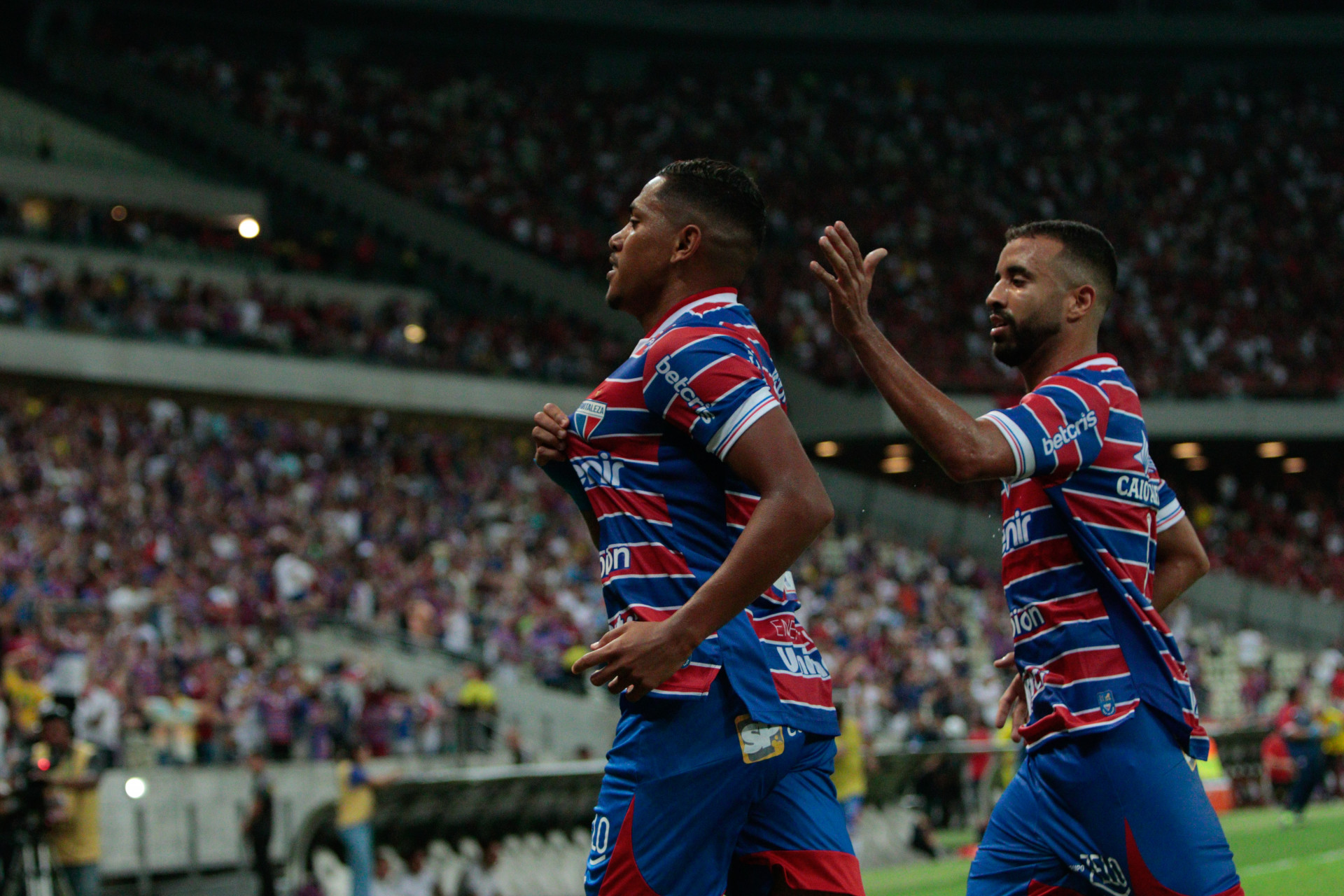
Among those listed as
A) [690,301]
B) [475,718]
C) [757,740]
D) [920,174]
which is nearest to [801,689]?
[757,740]

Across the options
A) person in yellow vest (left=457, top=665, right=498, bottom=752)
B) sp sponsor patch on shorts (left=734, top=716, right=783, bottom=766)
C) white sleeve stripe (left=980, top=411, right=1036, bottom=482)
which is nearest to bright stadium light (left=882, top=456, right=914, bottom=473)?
person in yellow vest (left=457, top=665, right=498, bottom=752)

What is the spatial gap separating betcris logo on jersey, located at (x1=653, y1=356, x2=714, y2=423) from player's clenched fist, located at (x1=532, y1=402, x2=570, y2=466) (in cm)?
31

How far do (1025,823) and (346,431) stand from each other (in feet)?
80.9

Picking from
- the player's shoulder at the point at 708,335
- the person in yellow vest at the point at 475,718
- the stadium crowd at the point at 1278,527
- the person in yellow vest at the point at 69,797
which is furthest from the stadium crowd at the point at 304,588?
the player's shoulder at the point at 708,335

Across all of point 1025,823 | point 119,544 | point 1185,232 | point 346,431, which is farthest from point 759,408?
point 1185,232

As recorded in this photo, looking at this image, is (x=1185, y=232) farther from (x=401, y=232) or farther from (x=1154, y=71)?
(x=401, y=232)

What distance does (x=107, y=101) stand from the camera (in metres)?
37.1

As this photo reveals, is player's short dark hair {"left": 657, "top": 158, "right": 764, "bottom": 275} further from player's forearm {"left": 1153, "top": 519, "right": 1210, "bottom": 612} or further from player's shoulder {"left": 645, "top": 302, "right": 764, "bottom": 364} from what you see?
player's forearm {"left": 1153, "top": 519, "right": 1210, "bottom": 612}

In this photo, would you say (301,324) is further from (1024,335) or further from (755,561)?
(755,561)

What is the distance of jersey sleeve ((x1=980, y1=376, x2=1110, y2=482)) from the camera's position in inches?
152

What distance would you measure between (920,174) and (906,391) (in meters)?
38.7

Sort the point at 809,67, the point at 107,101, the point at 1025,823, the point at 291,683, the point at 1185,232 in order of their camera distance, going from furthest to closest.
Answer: the point at 809,67, the point at 1185,232, the point at 107,101, the point at 291,683, the point at 1025,823

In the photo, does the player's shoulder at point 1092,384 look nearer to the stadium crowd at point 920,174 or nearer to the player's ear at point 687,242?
the player's ear at point 687,242

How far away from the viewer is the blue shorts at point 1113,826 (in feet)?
12.8
